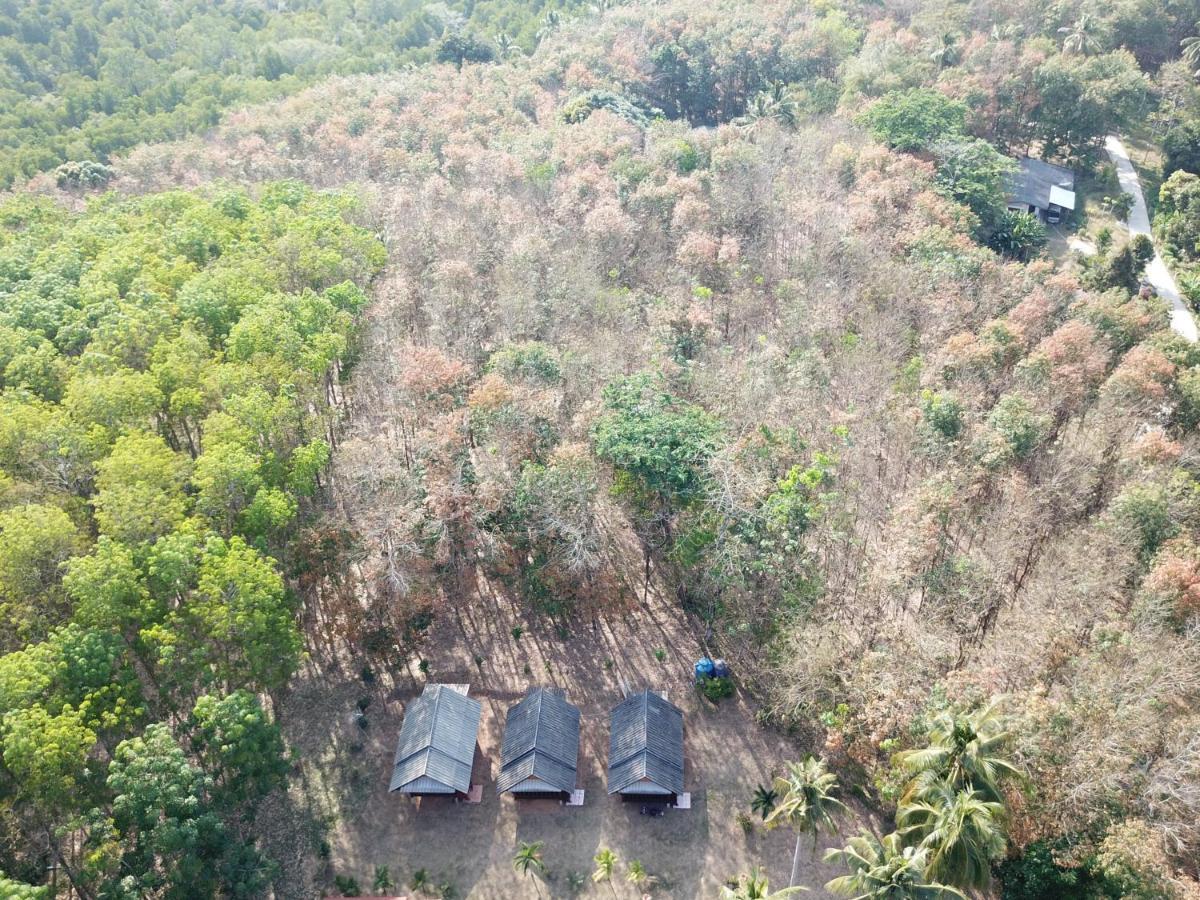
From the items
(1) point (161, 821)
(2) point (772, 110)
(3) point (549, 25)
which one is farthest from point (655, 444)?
(3) point (549, 25)

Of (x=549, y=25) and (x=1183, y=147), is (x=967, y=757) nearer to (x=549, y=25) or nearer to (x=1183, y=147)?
(x=1183, y=147)

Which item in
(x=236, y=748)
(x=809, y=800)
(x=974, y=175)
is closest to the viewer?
(x=809, y=800)

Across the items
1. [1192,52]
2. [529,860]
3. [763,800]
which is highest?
[1192,52]

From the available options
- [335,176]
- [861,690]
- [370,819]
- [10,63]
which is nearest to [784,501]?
[861,690]

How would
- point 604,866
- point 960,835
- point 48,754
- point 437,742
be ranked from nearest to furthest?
point 960,835 → point 48,754 → point 604,866 → point 437,742

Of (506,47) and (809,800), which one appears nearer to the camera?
(809,800)

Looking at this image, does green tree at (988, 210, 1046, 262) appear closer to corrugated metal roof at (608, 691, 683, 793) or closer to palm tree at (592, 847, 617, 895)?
corrugated metal roof at (608, 691, 683, 793)

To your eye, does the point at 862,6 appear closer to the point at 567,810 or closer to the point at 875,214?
the point at 875,214

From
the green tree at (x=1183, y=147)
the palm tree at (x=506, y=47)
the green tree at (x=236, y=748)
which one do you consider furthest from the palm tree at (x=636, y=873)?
the palm tree at (x=506, y=47)
